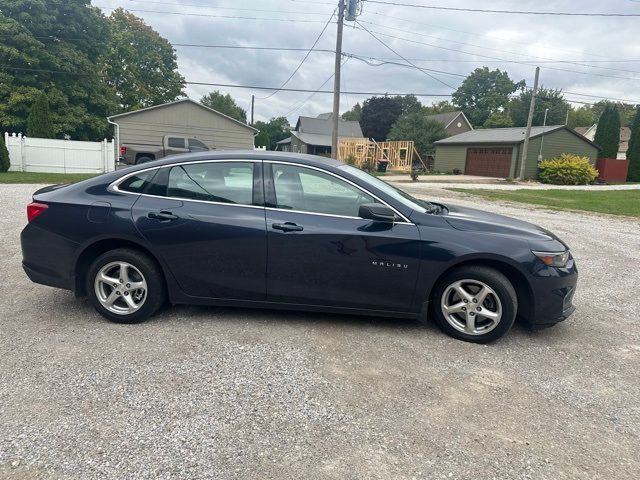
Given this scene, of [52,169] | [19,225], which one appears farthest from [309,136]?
[19,225]

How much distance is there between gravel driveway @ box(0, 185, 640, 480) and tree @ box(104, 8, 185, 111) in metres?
45.1

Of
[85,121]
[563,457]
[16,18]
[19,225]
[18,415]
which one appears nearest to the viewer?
[563,457]

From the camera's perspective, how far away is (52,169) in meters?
19.7

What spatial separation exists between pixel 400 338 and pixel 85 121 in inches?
1219

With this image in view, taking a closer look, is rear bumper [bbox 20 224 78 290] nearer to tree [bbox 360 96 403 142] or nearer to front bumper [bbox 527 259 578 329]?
front bumper [bbox 527 259 578 329]

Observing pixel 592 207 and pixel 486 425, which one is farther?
pixel 592 207

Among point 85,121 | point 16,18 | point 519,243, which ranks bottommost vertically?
point 519,243

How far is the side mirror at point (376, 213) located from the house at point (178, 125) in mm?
25587

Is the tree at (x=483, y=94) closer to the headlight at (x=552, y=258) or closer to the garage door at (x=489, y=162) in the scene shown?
the garage door at (x=489, y=162)

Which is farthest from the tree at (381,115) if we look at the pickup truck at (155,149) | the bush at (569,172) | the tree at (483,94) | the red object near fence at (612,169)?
the pickup truck at (155,149)

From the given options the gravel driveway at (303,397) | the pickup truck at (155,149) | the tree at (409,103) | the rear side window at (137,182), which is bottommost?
the gravel driveway at (303,397)

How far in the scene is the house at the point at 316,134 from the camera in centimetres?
5144

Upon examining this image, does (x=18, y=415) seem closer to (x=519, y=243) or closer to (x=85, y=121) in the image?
(x=519, y=243)

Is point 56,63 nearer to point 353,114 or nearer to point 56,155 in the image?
→ point 56,155
